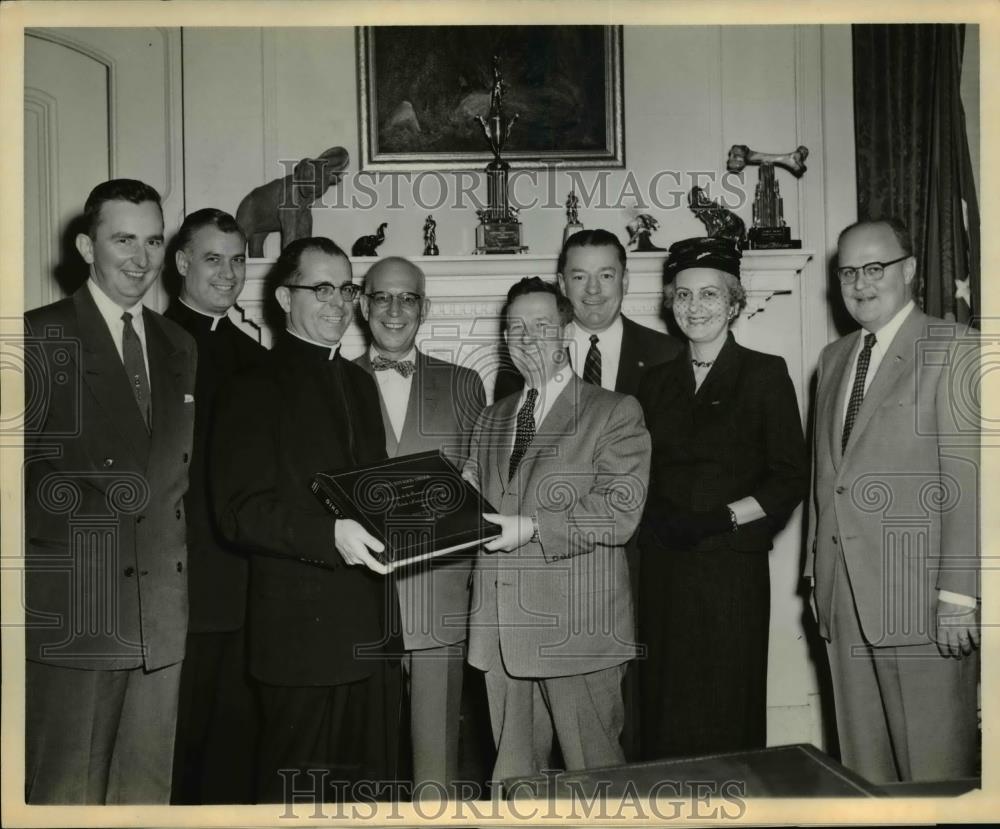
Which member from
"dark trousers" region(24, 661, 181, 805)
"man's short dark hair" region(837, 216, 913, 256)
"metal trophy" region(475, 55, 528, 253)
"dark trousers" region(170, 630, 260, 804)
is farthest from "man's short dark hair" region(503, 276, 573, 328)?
"dark trousers" region(24, 661, 181, 805)

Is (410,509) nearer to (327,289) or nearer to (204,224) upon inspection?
(327,289)

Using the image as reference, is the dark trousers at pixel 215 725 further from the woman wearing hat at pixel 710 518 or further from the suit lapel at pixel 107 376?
the woman wearing hat at pixel 710 518

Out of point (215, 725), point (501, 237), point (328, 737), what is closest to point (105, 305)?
point (501, 237)

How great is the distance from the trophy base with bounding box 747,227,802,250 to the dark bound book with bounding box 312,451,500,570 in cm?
141

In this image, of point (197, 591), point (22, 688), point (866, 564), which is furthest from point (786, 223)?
point (22, 688)

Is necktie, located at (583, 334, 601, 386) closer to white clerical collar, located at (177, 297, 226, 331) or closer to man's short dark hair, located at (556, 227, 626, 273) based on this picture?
man's short dark hair, located at (556, 227, 626, 273)

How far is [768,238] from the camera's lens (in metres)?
3.65

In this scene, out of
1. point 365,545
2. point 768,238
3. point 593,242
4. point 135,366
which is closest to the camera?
point 365,545

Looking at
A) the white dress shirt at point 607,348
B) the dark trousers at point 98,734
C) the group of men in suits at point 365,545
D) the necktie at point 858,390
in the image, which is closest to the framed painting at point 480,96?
the group of men in suits at point 365,545

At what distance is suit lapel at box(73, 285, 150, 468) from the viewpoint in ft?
11.1

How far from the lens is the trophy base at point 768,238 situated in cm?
365

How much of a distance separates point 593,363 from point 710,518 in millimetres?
691

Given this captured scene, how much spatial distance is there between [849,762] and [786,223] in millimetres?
1979

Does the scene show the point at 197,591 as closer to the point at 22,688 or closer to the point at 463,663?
the point at 22,688
